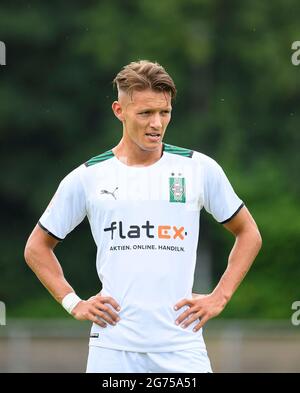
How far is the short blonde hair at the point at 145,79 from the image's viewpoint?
5.95 metres

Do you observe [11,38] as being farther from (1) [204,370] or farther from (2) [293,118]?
(1) [204,370]

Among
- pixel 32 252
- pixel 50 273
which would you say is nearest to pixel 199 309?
pixel 50 273

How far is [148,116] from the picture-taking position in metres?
5.95

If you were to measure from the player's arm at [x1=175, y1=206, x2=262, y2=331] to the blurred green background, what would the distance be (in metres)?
20.8

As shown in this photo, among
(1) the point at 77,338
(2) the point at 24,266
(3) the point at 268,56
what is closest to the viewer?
(1) the point at 77,338

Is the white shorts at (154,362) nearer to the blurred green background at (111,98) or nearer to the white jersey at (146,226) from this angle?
the white jersey at (146,226)

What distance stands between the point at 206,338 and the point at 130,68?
11.6m

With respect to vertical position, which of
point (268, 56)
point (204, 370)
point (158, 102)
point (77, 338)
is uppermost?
point (268, 56)

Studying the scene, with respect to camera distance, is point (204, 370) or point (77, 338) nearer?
point (204, 370)

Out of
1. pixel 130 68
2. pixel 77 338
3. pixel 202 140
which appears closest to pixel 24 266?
pixel 202 140

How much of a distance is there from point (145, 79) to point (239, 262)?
1063 millimetres

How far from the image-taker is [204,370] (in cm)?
590

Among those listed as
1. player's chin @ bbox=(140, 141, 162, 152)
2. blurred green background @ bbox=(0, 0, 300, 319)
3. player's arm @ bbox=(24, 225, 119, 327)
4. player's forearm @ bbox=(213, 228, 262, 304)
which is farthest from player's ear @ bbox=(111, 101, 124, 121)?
blurred green background @ bbox=(0, 0, 300, 319)

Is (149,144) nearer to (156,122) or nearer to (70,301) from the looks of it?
(156,122)
